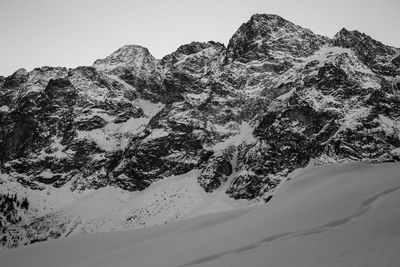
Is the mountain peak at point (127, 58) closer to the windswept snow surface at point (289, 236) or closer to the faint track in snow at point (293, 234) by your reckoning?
the windswept snow surface at point (289, 236)

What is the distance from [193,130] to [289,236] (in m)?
104

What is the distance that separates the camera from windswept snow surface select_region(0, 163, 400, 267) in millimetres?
7473

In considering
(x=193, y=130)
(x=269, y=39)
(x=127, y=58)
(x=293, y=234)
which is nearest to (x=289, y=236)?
(x=293, y=234)

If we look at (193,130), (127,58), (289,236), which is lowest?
(289,236)

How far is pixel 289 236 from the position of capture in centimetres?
871

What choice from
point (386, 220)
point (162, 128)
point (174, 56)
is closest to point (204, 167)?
point (162, 128)

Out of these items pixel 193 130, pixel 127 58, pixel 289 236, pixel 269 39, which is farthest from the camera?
pixel 127 58

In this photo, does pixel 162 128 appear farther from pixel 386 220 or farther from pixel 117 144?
pixel 386 220

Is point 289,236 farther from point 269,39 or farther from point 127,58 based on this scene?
point 127,58

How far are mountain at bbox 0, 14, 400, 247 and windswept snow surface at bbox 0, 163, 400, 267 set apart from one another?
199 ft

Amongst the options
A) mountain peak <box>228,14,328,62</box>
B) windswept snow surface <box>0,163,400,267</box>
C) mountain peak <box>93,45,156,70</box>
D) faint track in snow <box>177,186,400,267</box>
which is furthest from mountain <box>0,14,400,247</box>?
faint track in snow <box>177,186,400,267</box>

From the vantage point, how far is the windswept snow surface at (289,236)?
294 inches

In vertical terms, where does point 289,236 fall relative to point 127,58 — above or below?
below

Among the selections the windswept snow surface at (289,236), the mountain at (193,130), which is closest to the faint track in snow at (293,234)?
the windswept snow surface at (289,236)
